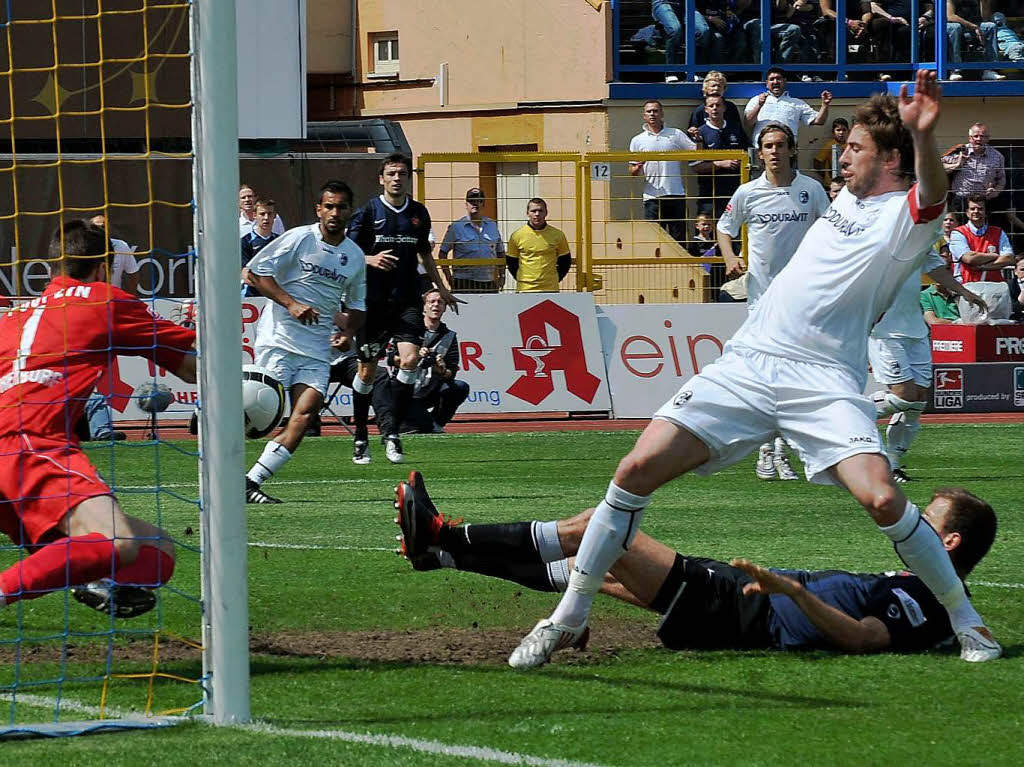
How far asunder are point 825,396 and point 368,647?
1.94 meters

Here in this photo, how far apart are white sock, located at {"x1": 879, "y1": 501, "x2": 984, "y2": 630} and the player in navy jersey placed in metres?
8.74

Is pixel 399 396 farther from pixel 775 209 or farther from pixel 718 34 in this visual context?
pixel 718 34

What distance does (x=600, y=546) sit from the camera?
575 cm

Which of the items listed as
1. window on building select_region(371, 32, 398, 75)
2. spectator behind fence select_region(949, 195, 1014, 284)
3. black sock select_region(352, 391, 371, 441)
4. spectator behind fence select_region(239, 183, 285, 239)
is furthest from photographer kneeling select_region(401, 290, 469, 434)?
window on building select_region(371, 32, 398, 75)

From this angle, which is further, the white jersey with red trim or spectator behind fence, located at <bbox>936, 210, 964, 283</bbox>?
spectator behind fence, located at <bbox>936, 210, 964, 283</bbox>

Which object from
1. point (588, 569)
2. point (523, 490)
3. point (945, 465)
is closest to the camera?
point (588, 569)

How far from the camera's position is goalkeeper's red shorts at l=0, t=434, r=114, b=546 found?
5598 mm

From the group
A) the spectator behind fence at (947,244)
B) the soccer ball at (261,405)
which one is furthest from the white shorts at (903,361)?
the spectator behind fence at (947,244)

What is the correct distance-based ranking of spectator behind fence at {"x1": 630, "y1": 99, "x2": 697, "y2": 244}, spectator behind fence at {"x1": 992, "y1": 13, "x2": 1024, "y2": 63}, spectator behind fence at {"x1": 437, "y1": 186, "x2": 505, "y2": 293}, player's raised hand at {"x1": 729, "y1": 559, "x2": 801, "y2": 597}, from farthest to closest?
spectator behind fence at {"x1": 992, "y1": 13, "x2": 1024, "y2": 63}, spectator behind fence at {"x1": 630, "y1": 99, "x2": 697, "y2": 244}, spectator behind fence at {"x1": 437, "y1": 186, "x2": 505, "y2": 293}, player's raised hand at {"x1": 729, "y1": 559, "x2": 801, "y2": 597}

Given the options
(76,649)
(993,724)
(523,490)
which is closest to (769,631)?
(993,724)

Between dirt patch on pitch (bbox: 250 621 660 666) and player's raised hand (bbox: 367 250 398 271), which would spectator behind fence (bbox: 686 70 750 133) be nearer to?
player's raised hand (bbox: 367 250 398 271)

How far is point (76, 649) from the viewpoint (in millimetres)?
6230

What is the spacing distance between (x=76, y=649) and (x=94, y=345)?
3.96 ft

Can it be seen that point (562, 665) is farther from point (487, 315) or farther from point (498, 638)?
point (487, 315)
